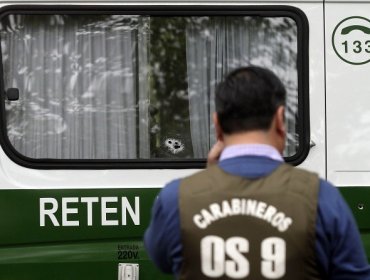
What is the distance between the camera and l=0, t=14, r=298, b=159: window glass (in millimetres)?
3318

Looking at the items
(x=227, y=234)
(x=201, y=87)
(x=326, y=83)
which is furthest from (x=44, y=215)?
(x=227, y=234)

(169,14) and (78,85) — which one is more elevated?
(169,14)

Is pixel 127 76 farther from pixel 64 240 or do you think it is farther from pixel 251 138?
pixel 251 138

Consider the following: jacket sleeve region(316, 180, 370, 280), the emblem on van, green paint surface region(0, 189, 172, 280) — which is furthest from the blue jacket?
the emblem on van

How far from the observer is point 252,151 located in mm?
1703

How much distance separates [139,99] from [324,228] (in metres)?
1.81

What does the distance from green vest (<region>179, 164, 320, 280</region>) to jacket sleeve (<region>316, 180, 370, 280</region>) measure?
0.07ft

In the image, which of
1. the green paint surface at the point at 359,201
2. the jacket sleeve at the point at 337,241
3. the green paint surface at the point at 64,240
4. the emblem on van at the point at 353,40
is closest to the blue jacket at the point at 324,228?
the jacket sleeve at the point at 337,241

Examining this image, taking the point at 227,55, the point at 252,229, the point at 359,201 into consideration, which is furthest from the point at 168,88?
the point at 252,229

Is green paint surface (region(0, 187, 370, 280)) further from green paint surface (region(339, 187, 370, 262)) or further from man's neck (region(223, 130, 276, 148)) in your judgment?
man's neck (region(223, 130, 276, 148))

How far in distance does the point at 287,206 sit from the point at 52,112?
1908mm

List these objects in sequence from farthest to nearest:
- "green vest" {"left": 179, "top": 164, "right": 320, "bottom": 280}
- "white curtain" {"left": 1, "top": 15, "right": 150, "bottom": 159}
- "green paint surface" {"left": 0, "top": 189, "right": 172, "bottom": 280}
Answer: "white curtain" {"left": 1, "top": 15, "right": 150, "bottom": 159} → "green paint surface" {"left": 0, "top": 189, "right": 172, "bottom": 280} → "green vest" {"left": 179, "top": 164, "right": 320, "bottom": 280}

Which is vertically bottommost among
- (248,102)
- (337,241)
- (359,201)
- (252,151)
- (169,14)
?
(359,201)

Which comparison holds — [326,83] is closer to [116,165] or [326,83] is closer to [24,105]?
[116,165]
